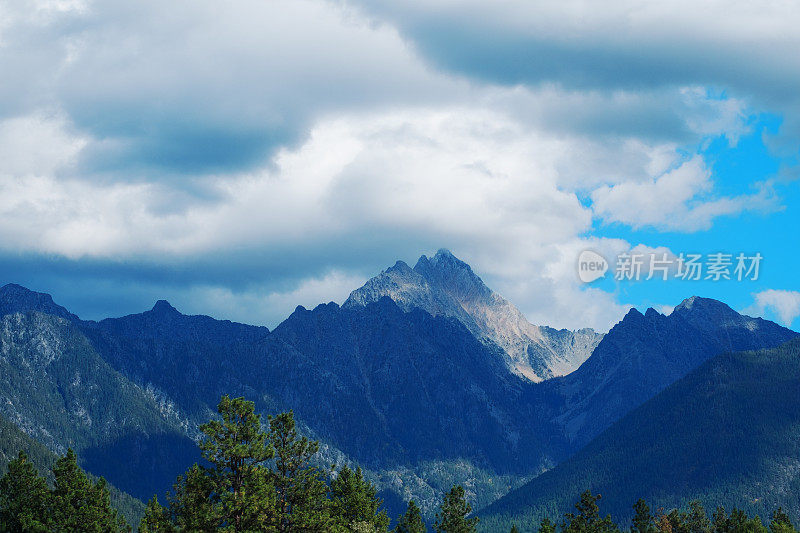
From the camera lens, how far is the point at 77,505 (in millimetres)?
99312

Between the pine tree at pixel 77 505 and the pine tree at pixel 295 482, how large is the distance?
22.1 metres

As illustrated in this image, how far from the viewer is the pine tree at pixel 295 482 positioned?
88.7 metres

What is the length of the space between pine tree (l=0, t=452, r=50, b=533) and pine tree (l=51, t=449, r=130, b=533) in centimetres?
200

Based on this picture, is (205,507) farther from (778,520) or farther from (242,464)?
(778,520)

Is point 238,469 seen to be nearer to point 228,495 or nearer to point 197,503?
point 228,495

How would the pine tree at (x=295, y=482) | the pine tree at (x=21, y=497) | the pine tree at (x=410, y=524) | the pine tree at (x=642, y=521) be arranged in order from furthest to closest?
the pine tree at (x=642, y=521) < the pine tree at (x=410, y=524) < the pine tree at (x=21, y=497) < the pine tree at (x=295, y=482)

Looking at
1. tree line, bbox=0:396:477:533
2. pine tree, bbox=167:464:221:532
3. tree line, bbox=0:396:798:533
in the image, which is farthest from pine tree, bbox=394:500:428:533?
pine tree, bbox=167:464:221:532

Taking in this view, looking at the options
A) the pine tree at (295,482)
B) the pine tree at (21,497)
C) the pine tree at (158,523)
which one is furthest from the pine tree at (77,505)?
the pine tree at (295,482)

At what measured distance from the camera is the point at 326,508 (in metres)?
93.5

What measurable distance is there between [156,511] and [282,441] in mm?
15680

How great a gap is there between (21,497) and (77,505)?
10382 millimetres

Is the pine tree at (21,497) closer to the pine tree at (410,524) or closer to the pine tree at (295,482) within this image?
the pine tree at (295,482)

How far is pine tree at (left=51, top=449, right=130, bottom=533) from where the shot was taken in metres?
97.9

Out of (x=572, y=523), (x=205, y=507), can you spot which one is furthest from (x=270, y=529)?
(x=572, y=523)
